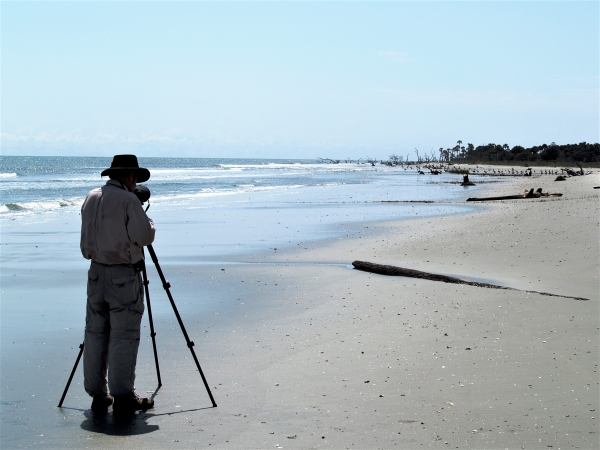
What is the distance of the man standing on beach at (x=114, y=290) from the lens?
472cm

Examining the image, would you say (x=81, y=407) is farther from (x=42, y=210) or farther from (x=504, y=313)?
(x=42, y=210)

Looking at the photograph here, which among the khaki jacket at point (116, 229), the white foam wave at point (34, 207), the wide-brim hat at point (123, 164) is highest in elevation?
the wide-brim hat at point (123, 164)

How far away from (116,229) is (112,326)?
2.25ft

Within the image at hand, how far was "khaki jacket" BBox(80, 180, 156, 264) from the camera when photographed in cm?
470

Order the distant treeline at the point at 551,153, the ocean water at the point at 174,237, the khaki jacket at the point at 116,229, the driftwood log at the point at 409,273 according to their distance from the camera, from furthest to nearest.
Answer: the distant treeline at the point at 551,153, the driftwood log at the point at 409,273, the ocean water at the point at 174,237, the khaki jacket at the point at 116,229

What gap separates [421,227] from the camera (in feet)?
58.1

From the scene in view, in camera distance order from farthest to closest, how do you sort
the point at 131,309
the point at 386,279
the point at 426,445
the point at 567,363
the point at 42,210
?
the point at 42,210, the point at 386,279, the point at 567,363, the point at 131,309, the point at 426,445

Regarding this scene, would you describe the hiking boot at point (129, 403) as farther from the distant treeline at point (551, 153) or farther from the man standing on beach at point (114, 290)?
the distant treeline at point (551, 153)

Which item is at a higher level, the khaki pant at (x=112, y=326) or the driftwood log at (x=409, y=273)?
the khaki pant at (x=112, y=326)

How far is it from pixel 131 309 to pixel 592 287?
6433 millimetres

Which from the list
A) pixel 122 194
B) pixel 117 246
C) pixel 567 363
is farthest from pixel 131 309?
pixel 567 363

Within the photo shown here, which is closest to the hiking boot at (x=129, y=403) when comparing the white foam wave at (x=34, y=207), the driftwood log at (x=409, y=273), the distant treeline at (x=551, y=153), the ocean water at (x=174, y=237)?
the ocean water at (x=174, y=237)

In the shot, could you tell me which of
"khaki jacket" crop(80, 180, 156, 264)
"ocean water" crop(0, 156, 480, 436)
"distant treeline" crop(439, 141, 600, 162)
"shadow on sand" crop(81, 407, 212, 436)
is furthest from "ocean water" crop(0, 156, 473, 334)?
"distant treeline" crop(439, 141, 600, 162)

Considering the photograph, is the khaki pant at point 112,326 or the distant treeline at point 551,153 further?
the distant treeline at point 551,153
